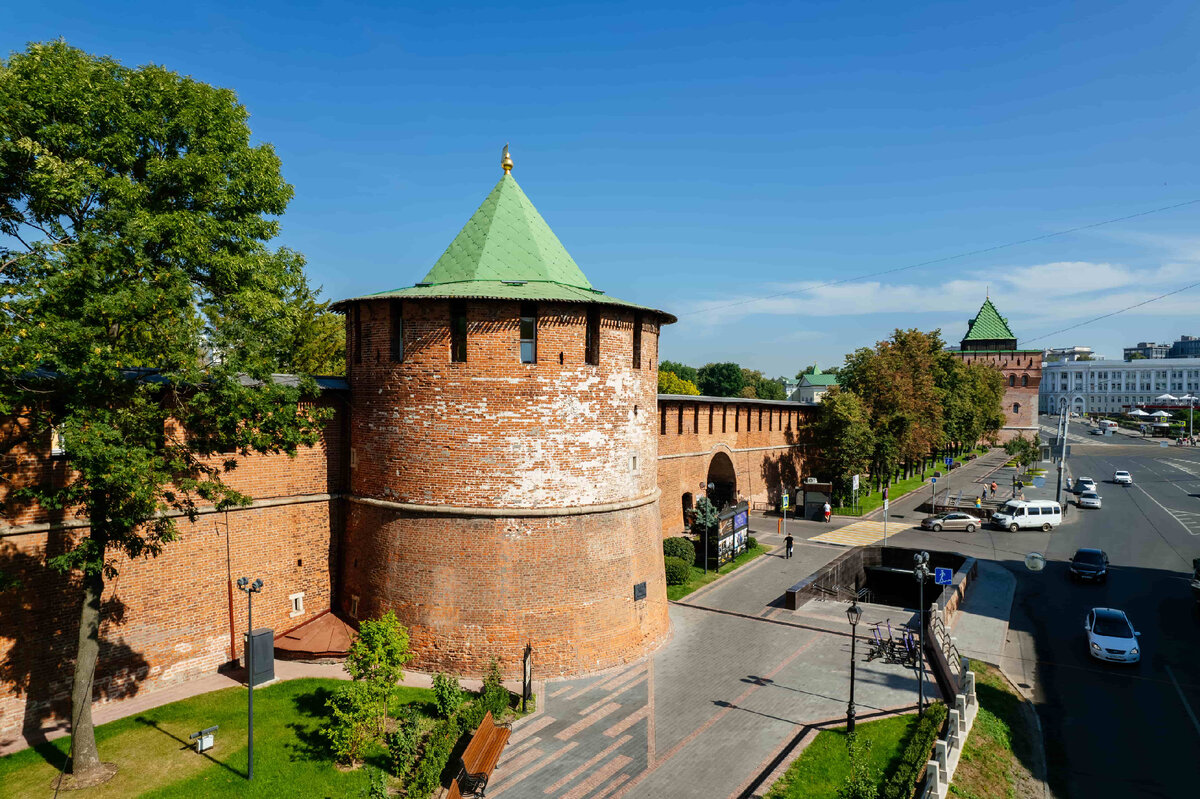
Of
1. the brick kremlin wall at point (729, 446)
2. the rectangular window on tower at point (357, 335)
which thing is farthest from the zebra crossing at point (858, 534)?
the rectangular window on tower at point (357, 335)

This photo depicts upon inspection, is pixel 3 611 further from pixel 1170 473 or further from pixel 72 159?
pixel 1170 473

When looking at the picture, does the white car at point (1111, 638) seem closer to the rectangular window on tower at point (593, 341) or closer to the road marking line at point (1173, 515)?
the rectangular window on tower at point (593, 341)

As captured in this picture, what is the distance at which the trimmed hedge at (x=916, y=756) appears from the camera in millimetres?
10620

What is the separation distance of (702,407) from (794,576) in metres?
9.02

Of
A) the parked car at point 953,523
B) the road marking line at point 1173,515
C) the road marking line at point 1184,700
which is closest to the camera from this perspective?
the road marking line at point 1184,700

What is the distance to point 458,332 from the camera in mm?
15742

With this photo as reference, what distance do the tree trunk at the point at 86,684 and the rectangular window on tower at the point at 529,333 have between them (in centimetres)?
904

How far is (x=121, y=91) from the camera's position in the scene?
36.8 feet

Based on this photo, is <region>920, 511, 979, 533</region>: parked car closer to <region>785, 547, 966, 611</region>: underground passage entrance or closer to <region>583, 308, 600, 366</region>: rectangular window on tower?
<region>785, 547, 966, 611</region>: underground passage entrance

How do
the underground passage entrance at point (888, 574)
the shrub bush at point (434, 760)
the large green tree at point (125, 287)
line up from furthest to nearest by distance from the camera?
the underground passage entrance at point (888, 574) < the shrub bush at point (434, 760) < the large green tree at point (125, 287)

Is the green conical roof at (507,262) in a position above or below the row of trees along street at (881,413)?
above

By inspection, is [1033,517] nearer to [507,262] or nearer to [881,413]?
[881,413]

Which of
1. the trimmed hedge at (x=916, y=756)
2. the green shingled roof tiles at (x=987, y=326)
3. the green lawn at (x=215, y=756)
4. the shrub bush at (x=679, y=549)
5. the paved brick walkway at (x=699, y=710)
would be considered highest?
the green shingled roof tiles at (x=987, y=326)

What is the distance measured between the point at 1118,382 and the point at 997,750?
554 ft
